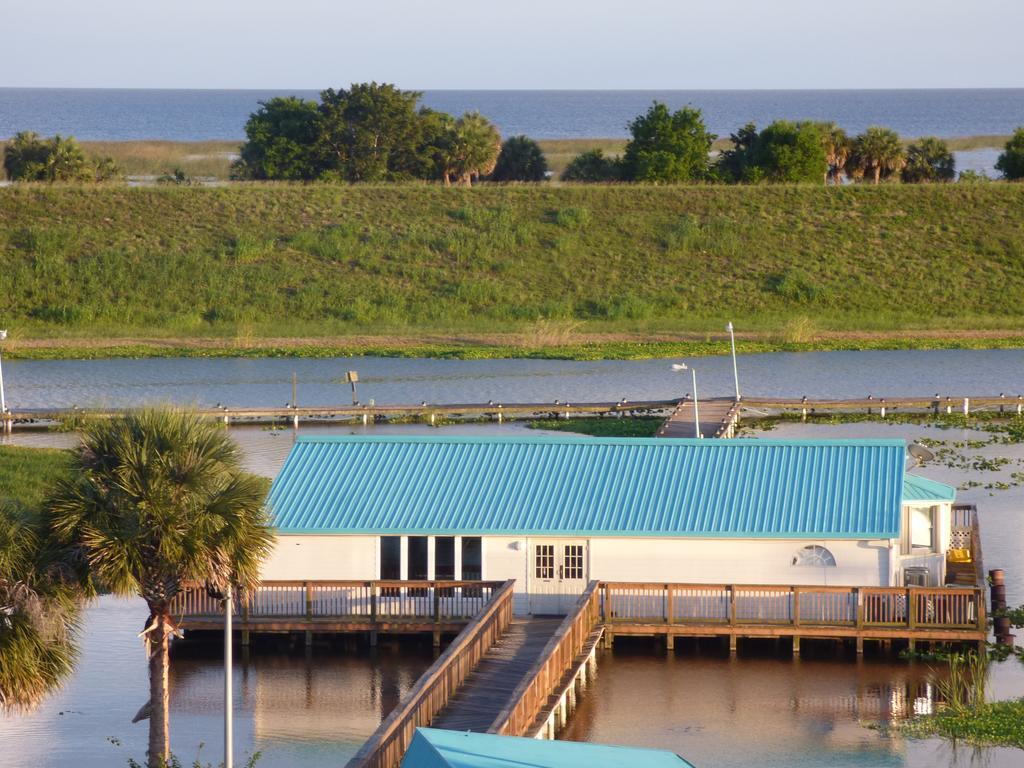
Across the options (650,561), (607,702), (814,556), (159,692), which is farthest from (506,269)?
(159,692)

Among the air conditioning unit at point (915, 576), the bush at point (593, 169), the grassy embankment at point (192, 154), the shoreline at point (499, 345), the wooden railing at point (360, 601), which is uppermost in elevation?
the grassy embankment at point (192, 154)

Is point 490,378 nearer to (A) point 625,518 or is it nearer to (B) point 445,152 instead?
(A) point 625,518

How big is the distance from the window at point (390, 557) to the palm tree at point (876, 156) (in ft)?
232

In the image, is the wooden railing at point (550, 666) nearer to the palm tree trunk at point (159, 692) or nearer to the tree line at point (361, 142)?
the palm tree trunk at point (159, 692)

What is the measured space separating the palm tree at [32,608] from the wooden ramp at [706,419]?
25.7 m

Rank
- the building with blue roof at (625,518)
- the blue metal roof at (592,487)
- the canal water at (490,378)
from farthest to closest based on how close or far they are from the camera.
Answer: the canal water at (490,378), the blue metal roof at (592,487), the building with blue roof at (625,518)

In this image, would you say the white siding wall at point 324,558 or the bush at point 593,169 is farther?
the bush at point 593,169

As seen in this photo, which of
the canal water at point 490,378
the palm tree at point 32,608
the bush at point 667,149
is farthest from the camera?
the bush at point 667,149

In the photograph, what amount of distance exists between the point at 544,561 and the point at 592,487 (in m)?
1.81

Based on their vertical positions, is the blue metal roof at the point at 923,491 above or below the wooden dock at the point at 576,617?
above

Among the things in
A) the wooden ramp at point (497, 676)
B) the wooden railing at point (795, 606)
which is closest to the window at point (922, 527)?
the wooden railing at point (795, 606)

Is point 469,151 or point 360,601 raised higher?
point 469,151

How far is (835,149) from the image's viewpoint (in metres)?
96.8

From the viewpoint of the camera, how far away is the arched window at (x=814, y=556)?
1156 inches
